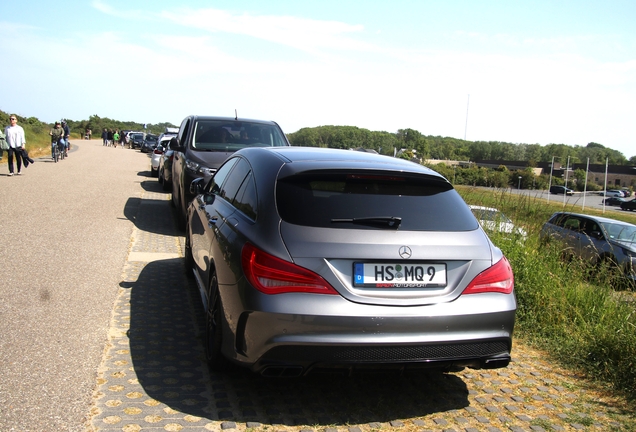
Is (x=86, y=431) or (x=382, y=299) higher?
(x=382, y=299)

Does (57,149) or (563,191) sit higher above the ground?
(57,149)

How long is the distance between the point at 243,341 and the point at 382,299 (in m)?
0.91

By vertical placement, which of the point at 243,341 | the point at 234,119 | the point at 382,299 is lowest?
the point at 243,341

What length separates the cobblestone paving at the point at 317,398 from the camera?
3947 millimetres

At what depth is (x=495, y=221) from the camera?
29.1 feet

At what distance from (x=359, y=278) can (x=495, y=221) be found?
5536 mm

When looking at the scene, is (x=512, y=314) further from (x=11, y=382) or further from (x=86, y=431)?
(x=11, y=382)

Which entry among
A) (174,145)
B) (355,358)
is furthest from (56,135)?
(355,358)

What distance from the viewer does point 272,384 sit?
4594 millimetres

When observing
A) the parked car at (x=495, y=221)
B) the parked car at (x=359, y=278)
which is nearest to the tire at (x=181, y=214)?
the parked car at (x=495, y=221)

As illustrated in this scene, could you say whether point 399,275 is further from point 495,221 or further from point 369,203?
point 495,221

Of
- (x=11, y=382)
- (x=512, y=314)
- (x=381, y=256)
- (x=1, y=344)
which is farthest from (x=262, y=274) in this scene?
(x=1, y=344)

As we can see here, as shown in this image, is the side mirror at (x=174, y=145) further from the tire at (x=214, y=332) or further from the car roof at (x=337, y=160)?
the tire at (x=214, y=332)

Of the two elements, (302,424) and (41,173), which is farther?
(41,173)
